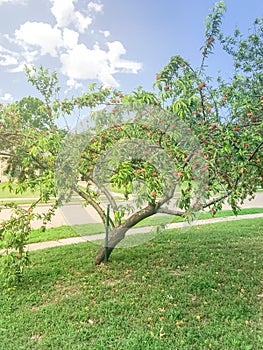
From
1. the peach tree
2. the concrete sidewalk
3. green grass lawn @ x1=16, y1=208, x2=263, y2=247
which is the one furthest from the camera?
the concrete sidewalk

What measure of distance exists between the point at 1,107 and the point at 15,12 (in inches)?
150

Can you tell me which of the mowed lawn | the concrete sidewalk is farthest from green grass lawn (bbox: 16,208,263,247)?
the mowed lawn

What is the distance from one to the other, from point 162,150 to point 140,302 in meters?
1.64

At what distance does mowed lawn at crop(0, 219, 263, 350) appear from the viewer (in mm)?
2359

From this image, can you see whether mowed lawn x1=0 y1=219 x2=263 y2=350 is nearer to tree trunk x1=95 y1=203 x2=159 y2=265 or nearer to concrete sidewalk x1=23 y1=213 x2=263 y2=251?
tree trunk x1=95 y1=203 x2=159 y2=265

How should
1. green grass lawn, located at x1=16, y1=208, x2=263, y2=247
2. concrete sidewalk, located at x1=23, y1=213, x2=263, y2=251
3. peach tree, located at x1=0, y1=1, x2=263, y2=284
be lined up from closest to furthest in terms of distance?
peach tree, located at x1=0, y1=1, x2=263, y2=284 → green grass lawn, located at x1=16, y1=208, x2=263, y2=247 → concrete sidewalk, located at x1=23, y1=213, x2=263, y2=251

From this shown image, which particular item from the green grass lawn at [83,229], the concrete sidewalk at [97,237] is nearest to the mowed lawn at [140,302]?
the concrete sidewalk at [97,237]

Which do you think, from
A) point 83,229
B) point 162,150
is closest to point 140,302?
point 83,229

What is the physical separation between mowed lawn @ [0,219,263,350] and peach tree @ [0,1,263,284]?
0.64m

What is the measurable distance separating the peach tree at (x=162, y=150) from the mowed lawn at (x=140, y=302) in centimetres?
64

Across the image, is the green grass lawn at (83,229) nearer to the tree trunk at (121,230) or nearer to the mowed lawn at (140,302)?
the tree trunk at (121,230)

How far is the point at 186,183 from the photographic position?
91.2 inches

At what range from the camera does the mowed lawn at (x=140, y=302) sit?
2359mm

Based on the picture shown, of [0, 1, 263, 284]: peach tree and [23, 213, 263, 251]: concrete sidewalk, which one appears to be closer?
[0, 1, 263, 284]: peach tree
